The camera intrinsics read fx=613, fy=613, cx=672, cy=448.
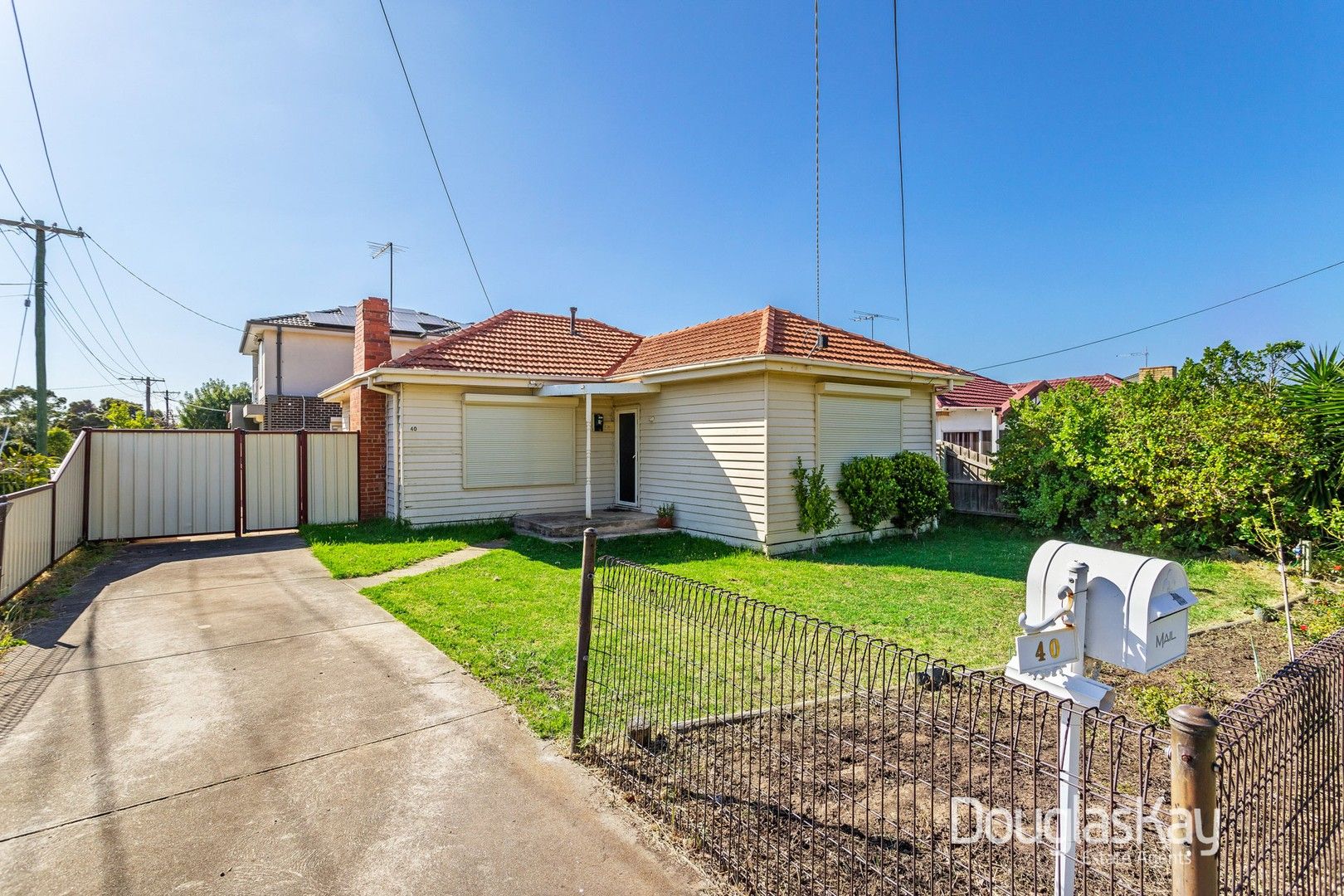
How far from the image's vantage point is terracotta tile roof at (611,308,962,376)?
Answer: 33.9 ft

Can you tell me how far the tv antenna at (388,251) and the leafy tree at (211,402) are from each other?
65.8ft

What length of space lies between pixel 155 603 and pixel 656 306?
1631 cm

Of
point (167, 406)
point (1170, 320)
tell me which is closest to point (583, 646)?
point (1170, 320)

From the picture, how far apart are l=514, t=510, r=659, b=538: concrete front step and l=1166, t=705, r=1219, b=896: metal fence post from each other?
980 cm

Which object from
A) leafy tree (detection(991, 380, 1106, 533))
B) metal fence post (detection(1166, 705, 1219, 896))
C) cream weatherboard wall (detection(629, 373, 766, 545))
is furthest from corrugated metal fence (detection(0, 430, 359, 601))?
leafy tree (detection(991, 380, 1106, 533))

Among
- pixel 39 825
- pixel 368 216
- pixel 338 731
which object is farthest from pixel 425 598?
pixel 368 216

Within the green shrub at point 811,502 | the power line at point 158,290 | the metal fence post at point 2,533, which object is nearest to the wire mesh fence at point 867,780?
the green shrub at point 811,502

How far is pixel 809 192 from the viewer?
10461 mm

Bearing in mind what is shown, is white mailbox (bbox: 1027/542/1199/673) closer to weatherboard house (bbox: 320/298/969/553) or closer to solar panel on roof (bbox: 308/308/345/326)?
weatherboard house (bbox: 320/298/969/553)

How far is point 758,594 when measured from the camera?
734 centimetres

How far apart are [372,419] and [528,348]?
352 centimetres

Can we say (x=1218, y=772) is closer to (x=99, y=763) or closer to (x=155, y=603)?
(x=99, y=763)

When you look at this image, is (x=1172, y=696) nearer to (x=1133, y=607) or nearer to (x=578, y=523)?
(x=1133, y=607)

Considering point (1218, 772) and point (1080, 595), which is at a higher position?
point (1080, 595)
